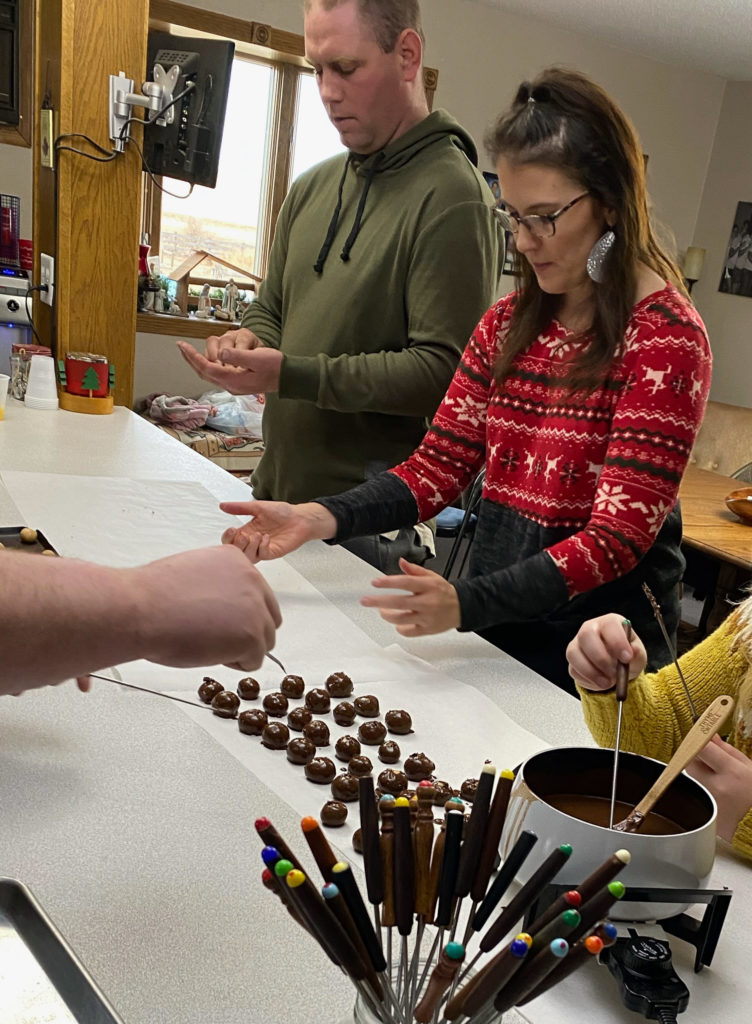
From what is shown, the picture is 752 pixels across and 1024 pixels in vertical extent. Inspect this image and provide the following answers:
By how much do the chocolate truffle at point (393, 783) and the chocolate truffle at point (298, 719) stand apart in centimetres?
14

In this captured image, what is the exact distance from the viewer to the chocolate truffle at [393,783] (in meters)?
0.91

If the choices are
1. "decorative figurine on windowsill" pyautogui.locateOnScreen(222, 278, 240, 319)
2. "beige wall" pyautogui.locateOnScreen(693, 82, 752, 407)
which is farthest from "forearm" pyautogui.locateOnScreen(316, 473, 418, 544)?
"beige wall" pyautogui.locateOnScreen(693, 82, 752, 407)

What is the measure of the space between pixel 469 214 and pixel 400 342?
29 cm

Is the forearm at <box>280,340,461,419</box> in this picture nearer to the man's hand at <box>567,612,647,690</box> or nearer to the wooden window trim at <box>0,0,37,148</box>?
the man's hand at <box>567,612,647,690</box>

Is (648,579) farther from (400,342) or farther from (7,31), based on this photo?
(7,31)

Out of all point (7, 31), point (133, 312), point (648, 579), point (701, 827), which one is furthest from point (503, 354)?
point (7, 31)

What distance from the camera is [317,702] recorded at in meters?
1.07

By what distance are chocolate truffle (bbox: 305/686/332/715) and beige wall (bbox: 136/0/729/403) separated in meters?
4.28

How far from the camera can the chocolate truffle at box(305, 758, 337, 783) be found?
0.93 meters

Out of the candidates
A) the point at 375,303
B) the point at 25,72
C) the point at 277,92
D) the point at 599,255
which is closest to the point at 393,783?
the point at 599,255

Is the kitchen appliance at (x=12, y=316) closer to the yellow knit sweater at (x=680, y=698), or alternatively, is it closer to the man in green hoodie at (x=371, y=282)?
the man in green hoodie at (x=371, y=282)

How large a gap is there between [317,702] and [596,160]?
827 mm

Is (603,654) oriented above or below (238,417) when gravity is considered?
above

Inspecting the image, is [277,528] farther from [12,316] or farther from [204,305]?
[204,305]
